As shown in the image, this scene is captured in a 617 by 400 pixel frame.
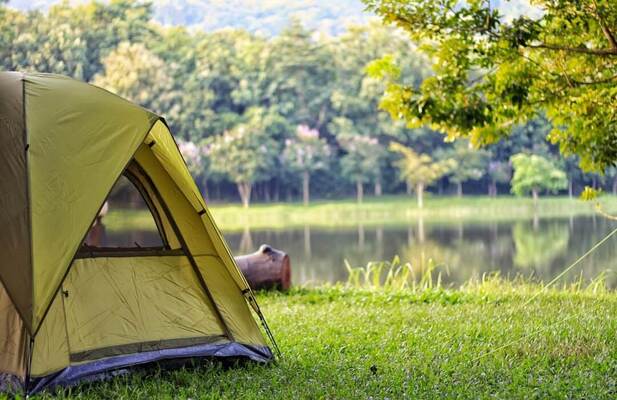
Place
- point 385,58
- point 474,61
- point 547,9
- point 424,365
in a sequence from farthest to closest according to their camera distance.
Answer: point 385,58
point 474,61
point 547,9
point 424,365

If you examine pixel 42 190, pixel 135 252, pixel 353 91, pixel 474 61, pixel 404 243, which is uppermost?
pixel 353 91

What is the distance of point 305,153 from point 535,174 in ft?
39.8

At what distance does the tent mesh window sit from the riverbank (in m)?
33.2

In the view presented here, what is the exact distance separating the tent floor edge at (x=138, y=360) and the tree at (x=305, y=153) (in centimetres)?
3887

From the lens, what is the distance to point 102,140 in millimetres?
4820

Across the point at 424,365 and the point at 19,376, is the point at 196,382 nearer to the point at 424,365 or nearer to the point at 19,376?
the point at 19,376

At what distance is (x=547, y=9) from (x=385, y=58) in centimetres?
173

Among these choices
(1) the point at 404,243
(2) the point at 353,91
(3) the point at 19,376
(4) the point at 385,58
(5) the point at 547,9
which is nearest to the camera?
(3) the point at 19,376

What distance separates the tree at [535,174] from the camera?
1695 inches

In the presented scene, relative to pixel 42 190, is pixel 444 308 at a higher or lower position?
lower

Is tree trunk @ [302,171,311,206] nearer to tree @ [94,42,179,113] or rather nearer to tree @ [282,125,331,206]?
tree @ [282,125,331,206]

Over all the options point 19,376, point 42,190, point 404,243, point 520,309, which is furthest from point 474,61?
point 404,243

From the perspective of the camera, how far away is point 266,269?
384 inches

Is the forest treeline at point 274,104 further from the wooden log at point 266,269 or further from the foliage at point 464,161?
the wooden log at point 266,269
